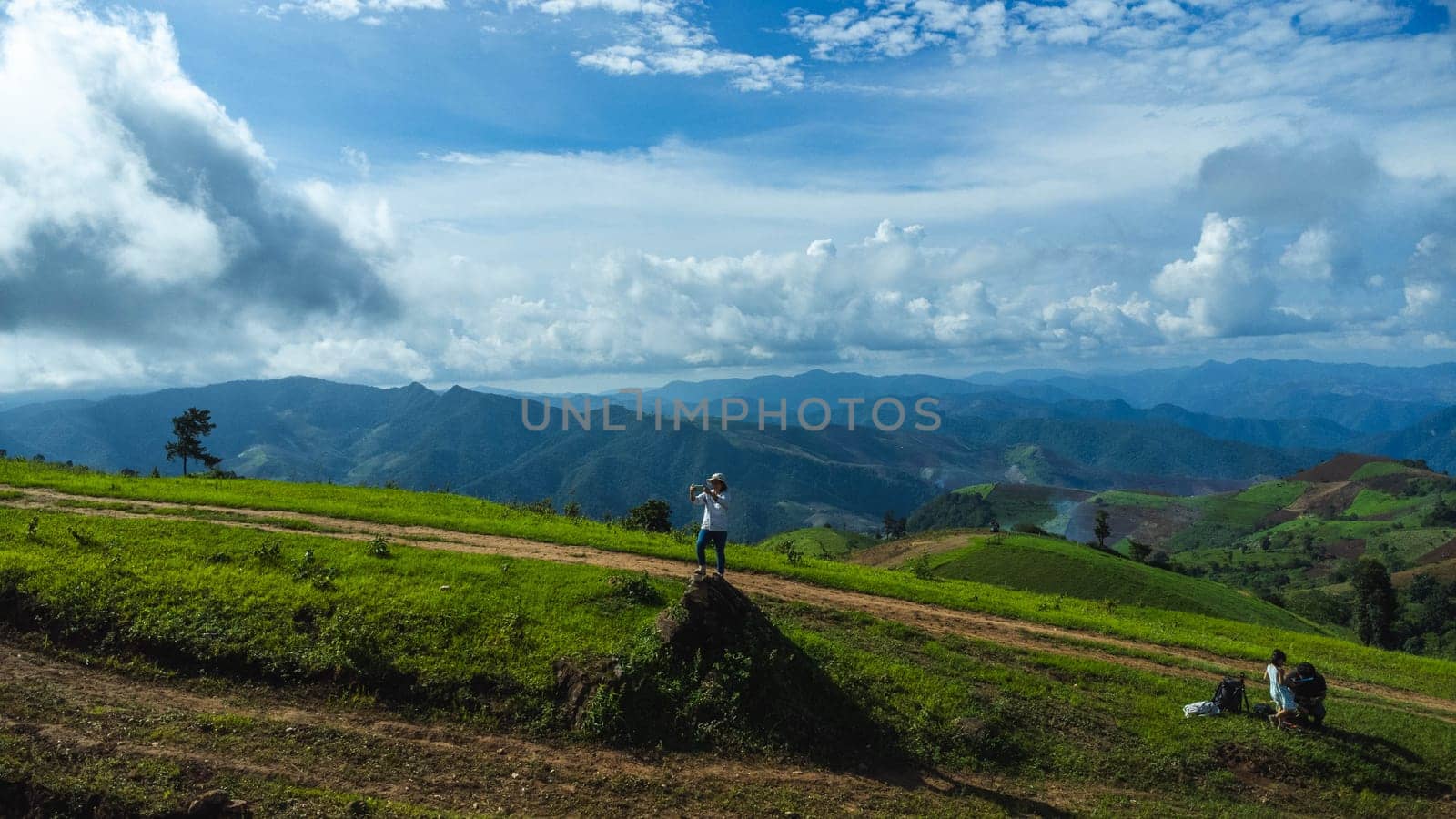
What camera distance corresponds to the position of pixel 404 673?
47.2 feet

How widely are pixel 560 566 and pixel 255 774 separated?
30.6 ft

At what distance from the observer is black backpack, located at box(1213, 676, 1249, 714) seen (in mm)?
17641

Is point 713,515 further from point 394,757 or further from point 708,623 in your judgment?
point 394,757

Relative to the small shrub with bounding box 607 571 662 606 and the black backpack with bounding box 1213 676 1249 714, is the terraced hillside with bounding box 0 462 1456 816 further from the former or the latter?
the black backpack with bounding box 1213 676 1249 714

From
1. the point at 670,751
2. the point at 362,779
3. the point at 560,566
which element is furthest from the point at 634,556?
the point at 362,779

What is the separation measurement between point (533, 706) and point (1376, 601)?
99899mm

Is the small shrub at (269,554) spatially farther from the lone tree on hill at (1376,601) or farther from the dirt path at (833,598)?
the lone tree on hill at (1376,601)

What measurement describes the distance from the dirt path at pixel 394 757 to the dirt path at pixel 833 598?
7.86m

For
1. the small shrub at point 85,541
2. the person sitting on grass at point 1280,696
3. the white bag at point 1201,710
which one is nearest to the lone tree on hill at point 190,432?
the small shrub at point 85,541

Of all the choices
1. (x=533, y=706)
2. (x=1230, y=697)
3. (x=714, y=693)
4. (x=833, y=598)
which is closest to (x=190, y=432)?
(x=833, y=598)

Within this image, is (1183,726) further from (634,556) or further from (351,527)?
(351,527)

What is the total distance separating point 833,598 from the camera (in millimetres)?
22203

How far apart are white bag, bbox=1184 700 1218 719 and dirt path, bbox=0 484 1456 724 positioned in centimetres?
282

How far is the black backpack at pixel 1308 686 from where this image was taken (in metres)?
17.3
